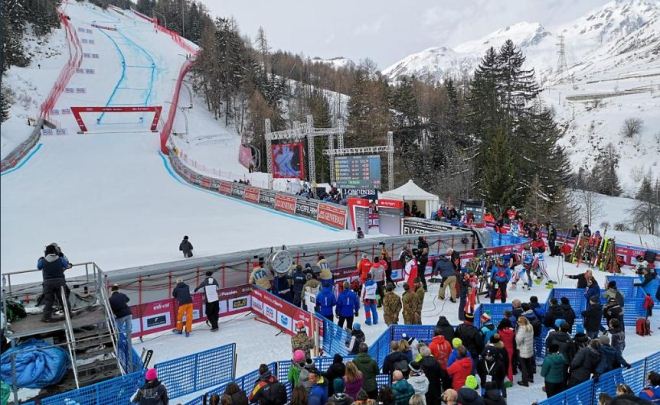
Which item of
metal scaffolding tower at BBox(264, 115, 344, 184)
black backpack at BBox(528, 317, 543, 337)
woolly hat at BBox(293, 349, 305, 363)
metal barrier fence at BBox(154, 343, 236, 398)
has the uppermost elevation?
metal scaffolding tower at BBox(264, 115, 344, 184)

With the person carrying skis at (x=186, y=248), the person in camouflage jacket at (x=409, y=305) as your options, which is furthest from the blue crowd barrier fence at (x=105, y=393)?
the person carrying skis at (x=186, y=248)

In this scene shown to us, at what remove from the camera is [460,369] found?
6.71m

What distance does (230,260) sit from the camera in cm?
1327

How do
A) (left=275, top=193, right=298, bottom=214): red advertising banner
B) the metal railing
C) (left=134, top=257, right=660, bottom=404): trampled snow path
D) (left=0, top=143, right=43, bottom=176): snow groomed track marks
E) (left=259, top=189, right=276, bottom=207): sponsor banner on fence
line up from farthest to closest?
(left=0, top=143, right=43, bottom=176): snow groomed track marks → (left=259, top=189, right=276, bottom=207): sponsor banner on fence → (left=275, top=193, right=298, bottom=214): red advertising banner → (left=134, top=257, right=660, bottom=404): trampled snow path → the metal railing

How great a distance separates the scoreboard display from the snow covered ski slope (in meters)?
3.58

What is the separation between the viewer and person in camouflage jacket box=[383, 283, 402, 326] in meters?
10.4

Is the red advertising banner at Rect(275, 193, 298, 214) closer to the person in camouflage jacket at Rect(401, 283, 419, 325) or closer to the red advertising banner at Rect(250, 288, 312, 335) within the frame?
the red advertising banner at Rect(250, 288, 312, 335)

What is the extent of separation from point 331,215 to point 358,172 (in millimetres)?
3500

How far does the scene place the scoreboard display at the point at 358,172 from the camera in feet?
84.4

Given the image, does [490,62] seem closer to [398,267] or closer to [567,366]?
[398,267]

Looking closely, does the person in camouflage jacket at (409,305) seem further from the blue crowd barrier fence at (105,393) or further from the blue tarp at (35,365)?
the blue tarp at (35,365)

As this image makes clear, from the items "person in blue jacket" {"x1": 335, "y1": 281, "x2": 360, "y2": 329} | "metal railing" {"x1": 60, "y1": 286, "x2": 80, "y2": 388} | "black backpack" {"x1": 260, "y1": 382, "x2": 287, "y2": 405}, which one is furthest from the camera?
"person in blue jacket" {"x1": 335, "y1": 281, "x2": 360, "y2": 329}

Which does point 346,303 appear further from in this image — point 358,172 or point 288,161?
point 288,161

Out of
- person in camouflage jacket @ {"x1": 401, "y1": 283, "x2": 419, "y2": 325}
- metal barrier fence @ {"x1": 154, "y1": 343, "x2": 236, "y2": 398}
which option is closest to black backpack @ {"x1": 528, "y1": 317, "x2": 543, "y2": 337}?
person in camouflage jacket @ {"x1": 401, "y1": 283, "x2": 419, "y2": 325}
